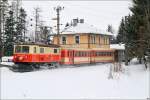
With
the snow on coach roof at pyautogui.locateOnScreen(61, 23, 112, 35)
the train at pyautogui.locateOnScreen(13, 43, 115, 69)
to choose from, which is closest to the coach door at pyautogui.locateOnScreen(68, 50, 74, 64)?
the train at pyautogui.locateOnScreen(13, 43, 115, 69)

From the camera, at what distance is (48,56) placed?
36.2 m

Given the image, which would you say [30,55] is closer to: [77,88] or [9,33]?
[77,88]

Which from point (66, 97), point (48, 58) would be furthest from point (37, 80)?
point (48, 58)

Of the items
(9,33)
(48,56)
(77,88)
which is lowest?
(77,88)

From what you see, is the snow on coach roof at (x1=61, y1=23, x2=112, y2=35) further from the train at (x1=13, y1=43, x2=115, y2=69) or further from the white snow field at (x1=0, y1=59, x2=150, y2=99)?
the white snow field at (x1=0, y1=59, x2=150, y2=99)

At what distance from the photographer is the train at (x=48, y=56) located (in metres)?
33.1

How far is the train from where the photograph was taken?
109ft

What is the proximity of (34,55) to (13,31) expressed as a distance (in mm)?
25345

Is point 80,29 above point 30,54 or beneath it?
above

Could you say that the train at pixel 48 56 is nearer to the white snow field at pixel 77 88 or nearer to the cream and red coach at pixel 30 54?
the cream and red coach at pixel 30 54

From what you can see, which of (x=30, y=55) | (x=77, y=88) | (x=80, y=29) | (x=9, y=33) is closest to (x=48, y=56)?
(x=30, y=55)

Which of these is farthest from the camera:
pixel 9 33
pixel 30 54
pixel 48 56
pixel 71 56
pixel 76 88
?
pixel 9 33

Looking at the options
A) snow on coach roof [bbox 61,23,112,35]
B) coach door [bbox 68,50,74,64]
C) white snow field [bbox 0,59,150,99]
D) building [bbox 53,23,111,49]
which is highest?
snow on coach roof [bbox 61,23,112,35]

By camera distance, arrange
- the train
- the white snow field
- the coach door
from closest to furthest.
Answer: the white snow field
the train
the coach door
